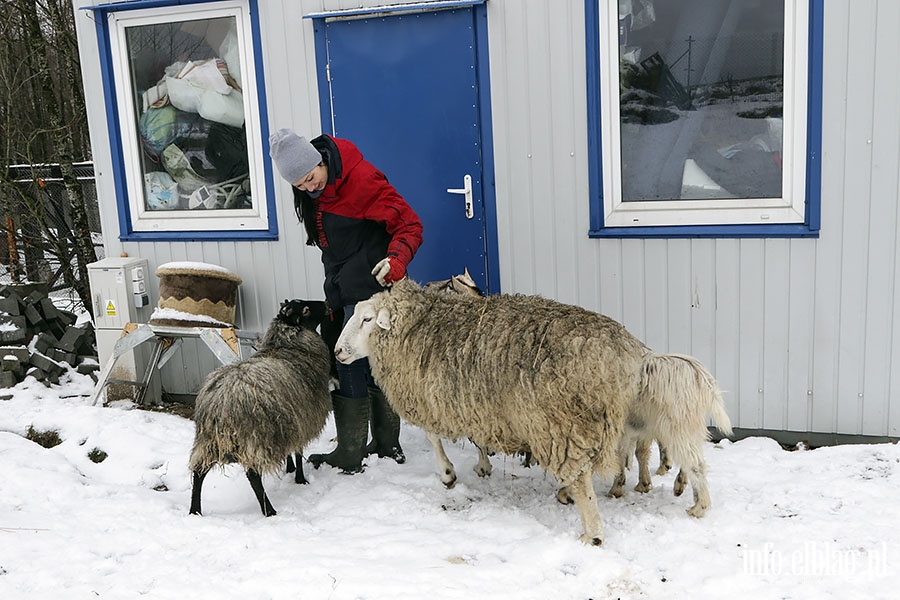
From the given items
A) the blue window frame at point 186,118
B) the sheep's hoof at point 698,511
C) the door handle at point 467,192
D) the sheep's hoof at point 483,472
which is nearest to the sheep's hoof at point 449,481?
the sheep's hoof at point 483,472

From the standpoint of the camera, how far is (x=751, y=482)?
426cm

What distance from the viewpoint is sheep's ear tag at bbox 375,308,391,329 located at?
4.05 m

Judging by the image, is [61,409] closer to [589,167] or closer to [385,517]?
[385,517]

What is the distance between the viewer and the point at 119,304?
5852 millimetres

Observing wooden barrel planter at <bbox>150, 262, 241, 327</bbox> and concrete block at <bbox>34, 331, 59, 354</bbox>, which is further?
concrete block at <bbox>34, 331, 59, 354</bbox>

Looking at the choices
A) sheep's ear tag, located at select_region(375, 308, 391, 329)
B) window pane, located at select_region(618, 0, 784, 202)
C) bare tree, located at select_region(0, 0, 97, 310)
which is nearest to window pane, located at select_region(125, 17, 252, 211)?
sheep's ear tag, located at select_region(375, 308, 391, 329)

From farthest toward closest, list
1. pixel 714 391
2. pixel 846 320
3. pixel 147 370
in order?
pixel 147 370 → pixel 846 320 → pixel 714 391

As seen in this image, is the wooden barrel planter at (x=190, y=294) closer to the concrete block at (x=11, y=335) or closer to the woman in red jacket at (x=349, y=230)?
the woman in red jacket at (x=349, y=230)

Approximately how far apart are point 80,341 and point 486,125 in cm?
441

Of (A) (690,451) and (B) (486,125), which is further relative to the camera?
(B) (486,125)

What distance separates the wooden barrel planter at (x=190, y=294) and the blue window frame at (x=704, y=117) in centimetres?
262

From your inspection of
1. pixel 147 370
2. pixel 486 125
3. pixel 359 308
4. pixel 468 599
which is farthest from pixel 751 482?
pixel 147 370

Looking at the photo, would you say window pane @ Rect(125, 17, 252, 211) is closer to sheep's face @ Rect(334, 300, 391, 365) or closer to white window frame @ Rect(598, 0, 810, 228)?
sheep's face @ Rect(334, 300, 391, 365)

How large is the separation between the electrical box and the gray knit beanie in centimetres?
238
